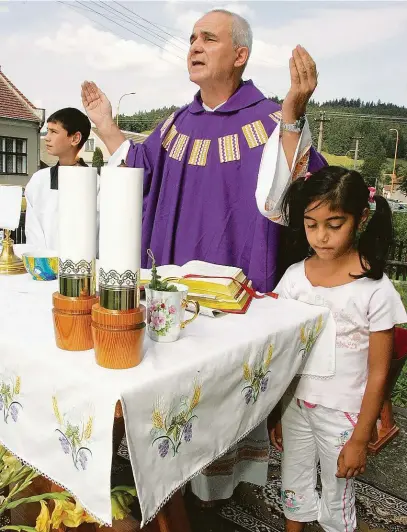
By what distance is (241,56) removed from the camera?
1969 millimetres

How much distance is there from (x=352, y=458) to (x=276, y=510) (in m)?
0.68

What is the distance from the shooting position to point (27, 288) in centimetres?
151

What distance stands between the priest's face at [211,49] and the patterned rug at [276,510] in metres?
1.65

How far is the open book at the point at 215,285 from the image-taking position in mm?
1346

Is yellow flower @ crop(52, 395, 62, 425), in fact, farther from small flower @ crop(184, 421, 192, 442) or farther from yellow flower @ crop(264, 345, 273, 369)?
yellow flower @ crop(264, 345, 273, 369)

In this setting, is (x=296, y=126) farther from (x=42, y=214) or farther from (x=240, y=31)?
(x=42, y=214)

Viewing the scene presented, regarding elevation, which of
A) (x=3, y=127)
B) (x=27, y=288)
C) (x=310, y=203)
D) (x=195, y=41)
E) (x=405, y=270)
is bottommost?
(x=405, y=270)

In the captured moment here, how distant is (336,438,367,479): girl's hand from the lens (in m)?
1.51

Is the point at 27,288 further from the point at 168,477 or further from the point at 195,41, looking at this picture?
the point at 195,41

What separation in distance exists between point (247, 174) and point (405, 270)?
21.9 ft

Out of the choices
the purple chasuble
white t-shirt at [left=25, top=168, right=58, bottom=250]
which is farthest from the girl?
white t-shirt at [left=25, top=168, right=58, bottom=250]

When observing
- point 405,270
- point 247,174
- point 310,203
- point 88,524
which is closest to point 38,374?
point 88,524

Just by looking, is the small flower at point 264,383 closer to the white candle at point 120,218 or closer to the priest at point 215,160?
the white candle at point 120,218

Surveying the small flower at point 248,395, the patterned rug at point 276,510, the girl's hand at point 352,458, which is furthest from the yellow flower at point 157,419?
the patterned rug at point 276,510
